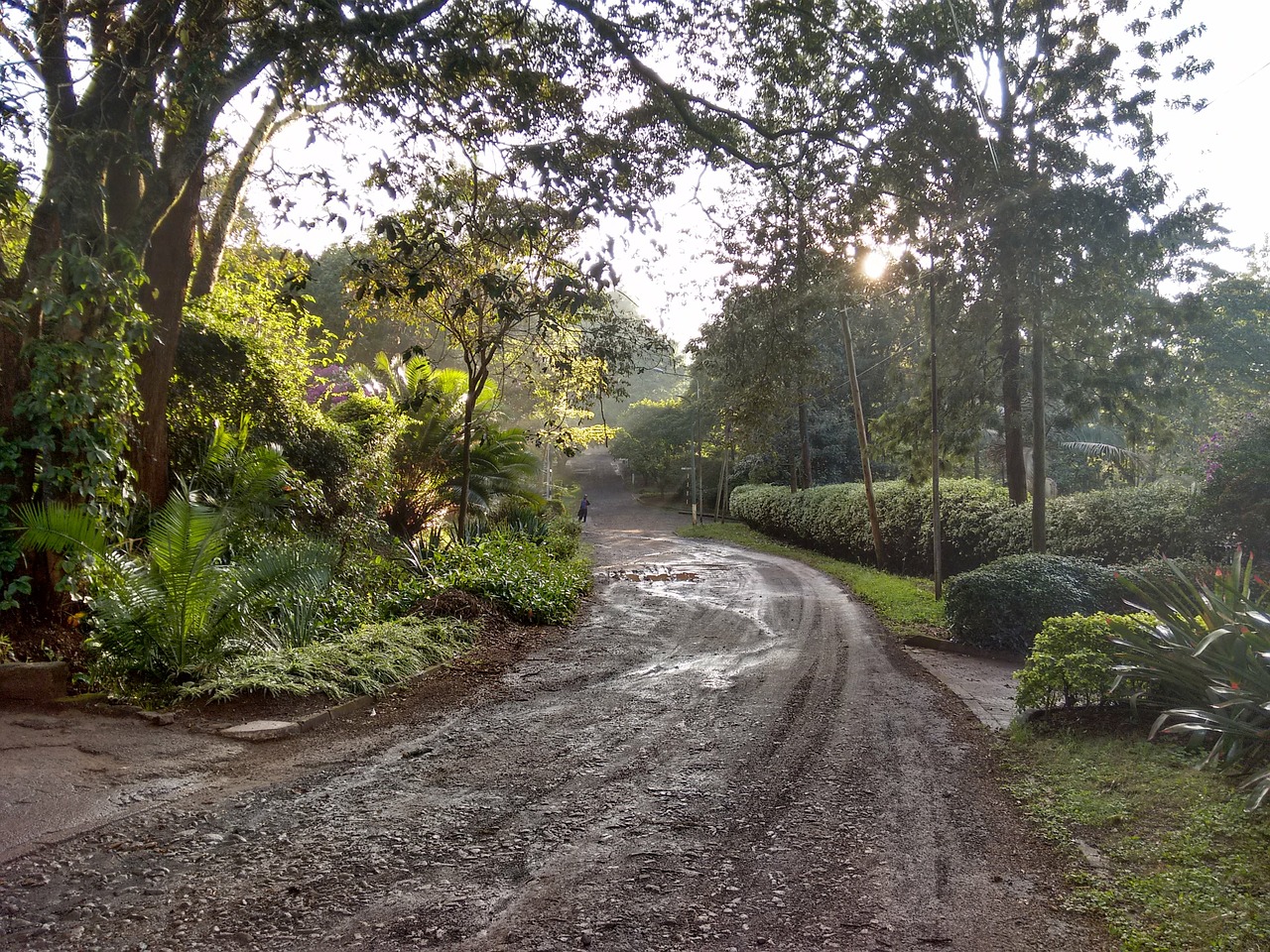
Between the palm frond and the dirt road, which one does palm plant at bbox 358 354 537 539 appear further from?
the dirt road

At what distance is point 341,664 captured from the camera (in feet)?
24.0

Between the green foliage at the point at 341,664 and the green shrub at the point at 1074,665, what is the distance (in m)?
5.32

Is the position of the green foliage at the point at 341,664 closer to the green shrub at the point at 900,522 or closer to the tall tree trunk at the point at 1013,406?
the green shrub at the point at 900,522

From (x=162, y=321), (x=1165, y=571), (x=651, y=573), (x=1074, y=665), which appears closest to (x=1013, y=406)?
(x=1165, y=571)

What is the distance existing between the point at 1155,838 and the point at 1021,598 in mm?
6177

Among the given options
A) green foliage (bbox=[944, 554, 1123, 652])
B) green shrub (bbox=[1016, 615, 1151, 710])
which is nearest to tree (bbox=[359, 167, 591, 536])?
green shrub (bbox=[1016, 615, 1151, 710])

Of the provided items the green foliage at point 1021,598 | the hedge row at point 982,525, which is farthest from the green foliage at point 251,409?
the hedge row at point 982,525

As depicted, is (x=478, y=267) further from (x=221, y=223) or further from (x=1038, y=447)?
(x=1038, y=447)

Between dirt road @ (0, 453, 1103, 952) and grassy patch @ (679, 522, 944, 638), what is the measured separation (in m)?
Result: 5.09

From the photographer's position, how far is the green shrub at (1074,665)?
616 cm

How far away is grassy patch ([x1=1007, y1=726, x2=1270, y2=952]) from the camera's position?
3.39m

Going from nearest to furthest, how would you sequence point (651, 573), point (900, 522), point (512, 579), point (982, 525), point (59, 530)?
1. point (59, 530)
2. point (512, 579)
3. point (982, 525)
4. point (651, 573)
5. point (900, 522)

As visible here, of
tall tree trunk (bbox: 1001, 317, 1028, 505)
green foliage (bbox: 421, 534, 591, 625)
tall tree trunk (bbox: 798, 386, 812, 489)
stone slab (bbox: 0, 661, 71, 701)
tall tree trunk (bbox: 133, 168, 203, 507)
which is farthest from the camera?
tall tree trunk (bbox: 798, 386, 812, 489)

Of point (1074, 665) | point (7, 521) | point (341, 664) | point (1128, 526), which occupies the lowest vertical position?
point (341, 664)
